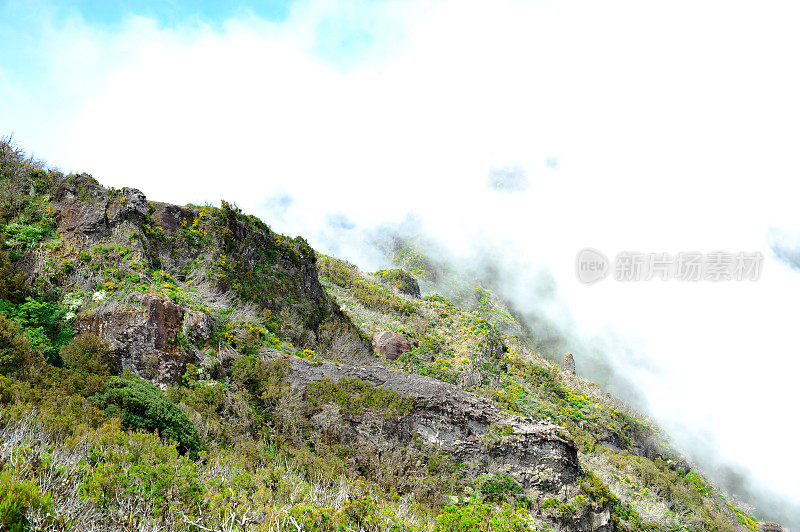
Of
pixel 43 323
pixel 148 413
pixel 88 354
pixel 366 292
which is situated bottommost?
pixel 148 413

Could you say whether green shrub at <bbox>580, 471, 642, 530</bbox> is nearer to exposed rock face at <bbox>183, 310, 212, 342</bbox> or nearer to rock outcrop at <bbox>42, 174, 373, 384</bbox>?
rock outcrop at <bbox>42, 174, 373, 384</bbox>

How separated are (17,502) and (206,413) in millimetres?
5305

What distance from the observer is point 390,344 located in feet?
75.0

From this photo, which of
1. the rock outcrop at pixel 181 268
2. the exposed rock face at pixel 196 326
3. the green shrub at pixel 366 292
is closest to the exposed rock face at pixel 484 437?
the exposed rock face at pixel 196 326

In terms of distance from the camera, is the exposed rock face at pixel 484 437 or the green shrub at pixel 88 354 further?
Answer: the exposed rock face at pixel 484 437

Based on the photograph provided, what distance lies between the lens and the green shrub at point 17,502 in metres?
2.95

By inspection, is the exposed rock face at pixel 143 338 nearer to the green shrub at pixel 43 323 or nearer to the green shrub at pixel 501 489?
the green shrub at pixel 43 323

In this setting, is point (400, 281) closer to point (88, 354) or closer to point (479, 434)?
point (479, 434)

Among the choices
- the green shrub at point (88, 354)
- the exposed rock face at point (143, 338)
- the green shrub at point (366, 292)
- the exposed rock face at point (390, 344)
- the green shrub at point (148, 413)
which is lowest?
the green shrub at point (148, 413)

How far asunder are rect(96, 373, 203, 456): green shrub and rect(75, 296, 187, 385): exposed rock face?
115 cm

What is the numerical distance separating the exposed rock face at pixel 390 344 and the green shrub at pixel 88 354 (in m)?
15.4

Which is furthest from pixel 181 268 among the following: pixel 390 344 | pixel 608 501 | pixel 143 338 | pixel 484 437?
pixel 608 501

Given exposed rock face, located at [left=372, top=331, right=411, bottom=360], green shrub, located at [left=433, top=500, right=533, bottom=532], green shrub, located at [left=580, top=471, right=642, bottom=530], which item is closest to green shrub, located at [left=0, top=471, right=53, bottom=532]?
green shrub, located at [left=433, top=500, right=533, bottom=532]

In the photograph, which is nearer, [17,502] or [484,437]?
[17,502]
